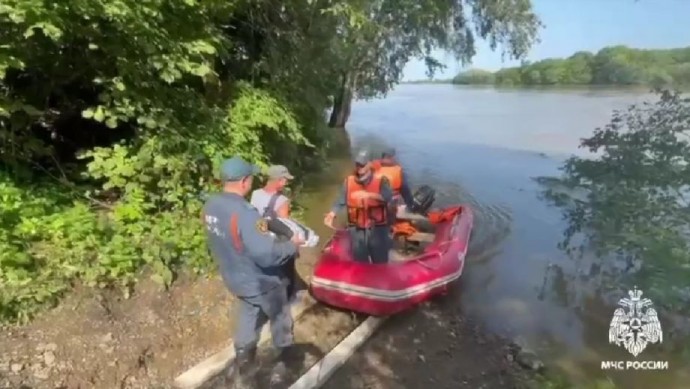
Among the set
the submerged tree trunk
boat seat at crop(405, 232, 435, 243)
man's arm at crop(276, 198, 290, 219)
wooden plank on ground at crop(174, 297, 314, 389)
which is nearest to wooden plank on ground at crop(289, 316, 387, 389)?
wooden plank on ground at crop(174, 297, 314, 389)

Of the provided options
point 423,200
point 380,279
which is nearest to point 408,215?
point 423,200

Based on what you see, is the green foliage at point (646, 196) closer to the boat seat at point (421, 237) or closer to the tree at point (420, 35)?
the boat seat at point (421, 237)

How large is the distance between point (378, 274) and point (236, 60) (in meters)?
3.73

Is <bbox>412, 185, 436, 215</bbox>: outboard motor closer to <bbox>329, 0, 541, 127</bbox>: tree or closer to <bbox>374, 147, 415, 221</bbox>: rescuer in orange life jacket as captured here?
<bbox>374, 147, 415, 221</bbox>: rescuer in orange life jacket

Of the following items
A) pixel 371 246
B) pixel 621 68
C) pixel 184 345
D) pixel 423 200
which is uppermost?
pixel 621 68

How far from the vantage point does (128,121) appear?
5605 millimetres

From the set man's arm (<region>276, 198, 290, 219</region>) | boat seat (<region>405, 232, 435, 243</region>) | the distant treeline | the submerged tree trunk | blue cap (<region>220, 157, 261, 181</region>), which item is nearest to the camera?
blue cap (<region>220, 157, 261, 181</region>)

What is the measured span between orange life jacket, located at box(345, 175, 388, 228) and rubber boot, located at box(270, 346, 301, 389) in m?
1.66

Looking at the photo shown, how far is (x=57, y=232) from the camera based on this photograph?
15.2ft

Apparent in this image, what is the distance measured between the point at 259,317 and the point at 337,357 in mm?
815

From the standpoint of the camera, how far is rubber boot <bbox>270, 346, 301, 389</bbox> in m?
3.91

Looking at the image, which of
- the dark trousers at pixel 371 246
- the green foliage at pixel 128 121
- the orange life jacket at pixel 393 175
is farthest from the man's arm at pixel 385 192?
the green foliage at pixel 128 121

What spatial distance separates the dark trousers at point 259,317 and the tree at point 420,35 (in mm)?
5473

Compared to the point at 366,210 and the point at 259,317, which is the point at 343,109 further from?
the point at 259,317
